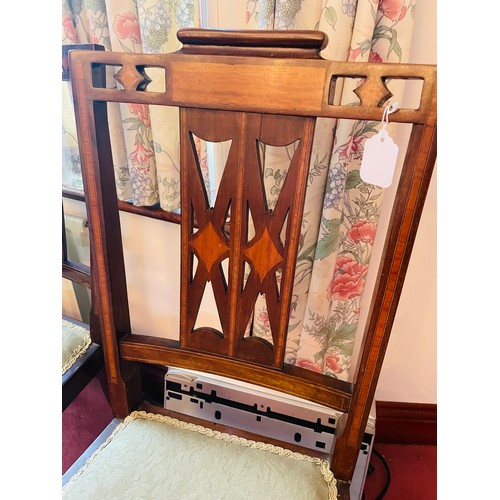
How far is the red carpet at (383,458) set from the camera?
111 centimetres

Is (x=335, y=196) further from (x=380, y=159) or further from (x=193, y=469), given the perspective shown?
(x=193, y=469)

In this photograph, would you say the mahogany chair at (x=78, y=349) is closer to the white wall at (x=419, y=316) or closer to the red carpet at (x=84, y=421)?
the red carpet at (x=84, y=421)

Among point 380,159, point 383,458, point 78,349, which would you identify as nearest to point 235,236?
point 380,159

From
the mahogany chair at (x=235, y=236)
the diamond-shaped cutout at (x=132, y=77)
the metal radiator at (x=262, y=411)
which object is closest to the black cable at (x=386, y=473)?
the metal radiator at (x=262, y=411)

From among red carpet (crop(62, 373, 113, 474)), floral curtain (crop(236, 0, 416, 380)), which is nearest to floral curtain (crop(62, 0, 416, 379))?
floral curtain (crop(236, 0, 416, 380))

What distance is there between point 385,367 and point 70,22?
1.09 m

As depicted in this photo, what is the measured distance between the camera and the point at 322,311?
0.90 metres

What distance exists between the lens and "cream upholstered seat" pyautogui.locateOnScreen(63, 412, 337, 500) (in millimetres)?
640

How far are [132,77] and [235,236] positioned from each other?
9.9 inches

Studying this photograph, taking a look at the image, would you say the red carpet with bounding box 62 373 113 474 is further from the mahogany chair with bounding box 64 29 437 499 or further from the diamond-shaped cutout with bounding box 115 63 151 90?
the diamond-shaped cutout with bounding box 115 63 151 90

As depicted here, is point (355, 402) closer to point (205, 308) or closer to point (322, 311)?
point (322, 311)

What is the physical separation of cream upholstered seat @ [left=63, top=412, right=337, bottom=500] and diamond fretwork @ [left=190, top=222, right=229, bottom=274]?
1.02 feet

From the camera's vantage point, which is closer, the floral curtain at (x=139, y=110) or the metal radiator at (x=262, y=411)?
the floral curtain at (x=139, y=110)

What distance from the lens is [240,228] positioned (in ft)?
1.96
